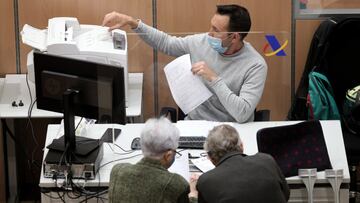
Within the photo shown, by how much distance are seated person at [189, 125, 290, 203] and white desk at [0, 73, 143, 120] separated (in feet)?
4.54

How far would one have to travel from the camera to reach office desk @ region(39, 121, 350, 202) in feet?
10.3

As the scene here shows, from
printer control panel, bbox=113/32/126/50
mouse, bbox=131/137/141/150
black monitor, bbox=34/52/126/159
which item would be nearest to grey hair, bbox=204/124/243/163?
black monitor, bbox=34/52/126/159

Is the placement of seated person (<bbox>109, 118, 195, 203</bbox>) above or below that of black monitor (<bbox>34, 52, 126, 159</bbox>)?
below

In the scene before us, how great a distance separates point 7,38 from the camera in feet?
15.1

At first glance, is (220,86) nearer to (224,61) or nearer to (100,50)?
(224,61)

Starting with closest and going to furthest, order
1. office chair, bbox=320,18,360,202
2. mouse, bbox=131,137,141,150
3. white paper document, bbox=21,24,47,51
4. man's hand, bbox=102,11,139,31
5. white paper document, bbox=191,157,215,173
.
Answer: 1. white paper document, bbox=191,157,215,173
2. mouse, bbox=131,137,141,150
3. white paper document, bbox=21,24,47,51
4. man's hand, bbox=102,11,139,31
5. office chair, bbox=320,18,360,202

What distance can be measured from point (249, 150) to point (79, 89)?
92cm

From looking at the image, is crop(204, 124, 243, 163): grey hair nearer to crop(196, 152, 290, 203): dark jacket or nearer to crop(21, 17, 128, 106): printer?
crop(196, 152, 290, 203): dark jacket

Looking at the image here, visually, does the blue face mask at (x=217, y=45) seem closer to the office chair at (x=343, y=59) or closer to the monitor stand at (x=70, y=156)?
the office chair at (x=343, y=59)

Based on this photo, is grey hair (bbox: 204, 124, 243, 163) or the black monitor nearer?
grey hair (bbox: 204, 124, 243, 163)

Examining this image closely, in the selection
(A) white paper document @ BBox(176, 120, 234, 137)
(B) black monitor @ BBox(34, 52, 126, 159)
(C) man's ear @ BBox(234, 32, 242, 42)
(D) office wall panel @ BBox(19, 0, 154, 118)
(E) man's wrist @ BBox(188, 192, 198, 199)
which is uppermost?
(D) office wall panel @ BBox(19, 0, 154, 118)

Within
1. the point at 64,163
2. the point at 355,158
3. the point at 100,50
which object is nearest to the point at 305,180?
the point at 355,158

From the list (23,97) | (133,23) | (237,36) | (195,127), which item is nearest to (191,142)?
(195,127)

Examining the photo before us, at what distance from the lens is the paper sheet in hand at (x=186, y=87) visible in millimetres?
3803
